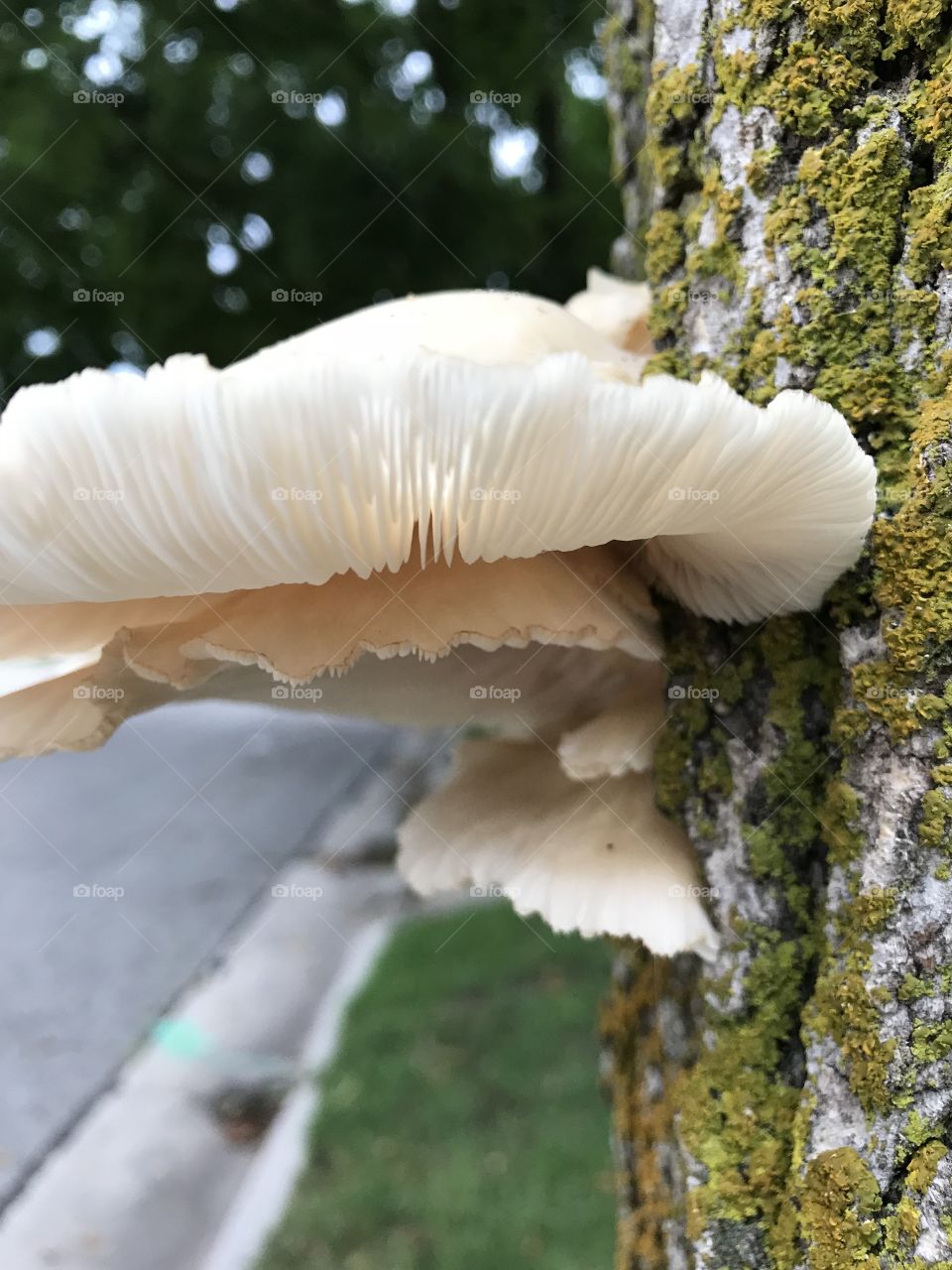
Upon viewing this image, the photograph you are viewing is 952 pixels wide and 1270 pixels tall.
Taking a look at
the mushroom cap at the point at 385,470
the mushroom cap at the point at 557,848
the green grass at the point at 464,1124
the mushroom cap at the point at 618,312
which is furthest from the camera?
the green grass at the point at 464,1124

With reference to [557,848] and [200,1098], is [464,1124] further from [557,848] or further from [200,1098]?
[557,848]

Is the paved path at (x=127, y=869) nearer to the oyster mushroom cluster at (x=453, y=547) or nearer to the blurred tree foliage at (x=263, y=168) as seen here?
the oyster mushroom cluster at (x=453, y=547)

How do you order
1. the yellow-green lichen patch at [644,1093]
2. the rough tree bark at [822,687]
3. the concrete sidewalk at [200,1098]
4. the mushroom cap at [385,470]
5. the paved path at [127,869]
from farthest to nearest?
the paved path at [127,869] < the concrete sidewalk at [200,1098] < the yellow-green lichen patch at [644,1093] < the rough tree bark at [822,687] < the mushroom cap at [385,470]

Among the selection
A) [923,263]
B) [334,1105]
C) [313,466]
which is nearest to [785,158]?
[923,263]

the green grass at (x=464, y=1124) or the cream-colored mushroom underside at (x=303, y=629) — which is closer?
the cream-colored mushroom underside at (x=303, y=629)

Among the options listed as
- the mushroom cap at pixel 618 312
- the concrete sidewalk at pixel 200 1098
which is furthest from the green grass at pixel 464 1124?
the mushroom cap at pixel 618 312

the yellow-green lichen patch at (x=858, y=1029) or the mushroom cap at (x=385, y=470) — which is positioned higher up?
the mushroom cap at (x=385, y=470)

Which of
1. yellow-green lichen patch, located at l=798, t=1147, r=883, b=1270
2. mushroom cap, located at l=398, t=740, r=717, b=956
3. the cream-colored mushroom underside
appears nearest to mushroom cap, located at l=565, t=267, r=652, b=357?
the cream-colored mushroom underside
